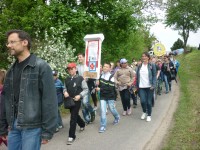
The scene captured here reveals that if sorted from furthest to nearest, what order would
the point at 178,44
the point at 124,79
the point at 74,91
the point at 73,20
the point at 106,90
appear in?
1. the point at 178,44
2. the point at 73,20
3. the point at 124,79
4. the point at 106,90
5. the point at 74,91

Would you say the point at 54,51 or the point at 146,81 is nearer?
the point at 146,81

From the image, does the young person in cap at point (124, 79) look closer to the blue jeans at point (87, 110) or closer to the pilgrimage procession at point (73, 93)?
the pilgrimage procession at point (73, 93)

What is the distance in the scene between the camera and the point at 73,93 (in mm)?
7836

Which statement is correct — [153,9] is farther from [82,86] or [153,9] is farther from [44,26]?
[82,86]

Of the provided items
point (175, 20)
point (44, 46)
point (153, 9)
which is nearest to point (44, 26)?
Result: point (44, 46)

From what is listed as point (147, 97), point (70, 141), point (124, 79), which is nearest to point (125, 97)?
point (124, 79)

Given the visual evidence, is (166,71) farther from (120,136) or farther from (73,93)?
(73,93)

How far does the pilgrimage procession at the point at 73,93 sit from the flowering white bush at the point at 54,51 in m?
0.03

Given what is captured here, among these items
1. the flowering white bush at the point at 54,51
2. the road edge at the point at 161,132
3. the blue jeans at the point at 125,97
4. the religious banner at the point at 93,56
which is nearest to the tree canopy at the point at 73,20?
the flowering white bush at the point at 54,51

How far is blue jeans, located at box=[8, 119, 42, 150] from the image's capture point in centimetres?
391

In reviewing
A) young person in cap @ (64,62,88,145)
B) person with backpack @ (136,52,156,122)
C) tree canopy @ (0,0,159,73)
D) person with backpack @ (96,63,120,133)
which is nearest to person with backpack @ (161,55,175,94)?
tree canopy @ (0,0,159,73)

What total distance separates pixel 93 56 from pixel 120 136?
245 centimetres

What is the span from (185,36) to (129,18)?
55.9m

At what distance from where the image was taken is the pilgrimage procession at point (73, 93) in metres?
3.89
